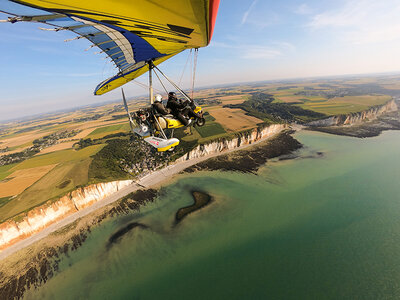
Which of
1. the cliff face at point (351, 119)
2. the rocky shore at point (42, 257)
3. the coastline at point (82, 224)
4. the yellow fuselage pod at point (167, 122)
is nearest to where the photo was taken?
the yellow fuselage pod at point (167, 122)

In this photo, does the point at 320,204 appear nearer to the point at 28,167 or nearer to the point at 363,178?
the point at 363,178

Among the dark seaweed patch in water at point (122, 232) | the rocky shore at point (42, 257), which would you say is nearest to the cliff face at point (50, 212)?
the rocky shore at point (42, 257)

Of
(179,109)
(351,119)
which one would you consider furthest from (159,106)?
(351,119)

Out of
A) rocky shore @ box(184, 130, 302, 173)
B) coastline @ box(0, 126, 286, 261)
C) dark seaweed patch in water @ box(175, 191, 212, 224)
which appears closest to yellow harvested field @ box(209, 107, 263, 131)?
coastline @ box(0, 126, 286, 261)

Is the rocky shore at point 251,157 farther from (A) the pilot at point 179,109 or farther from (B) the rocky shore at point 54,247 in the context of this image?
(A) the pilot at point 179,109

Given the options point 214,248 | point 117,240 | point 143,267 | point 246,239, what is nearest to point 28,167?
point 117,240

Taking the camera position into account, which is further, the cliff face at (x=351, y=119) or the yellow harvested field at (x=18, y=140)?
the yellow harvested field at (x=18, y=140)
